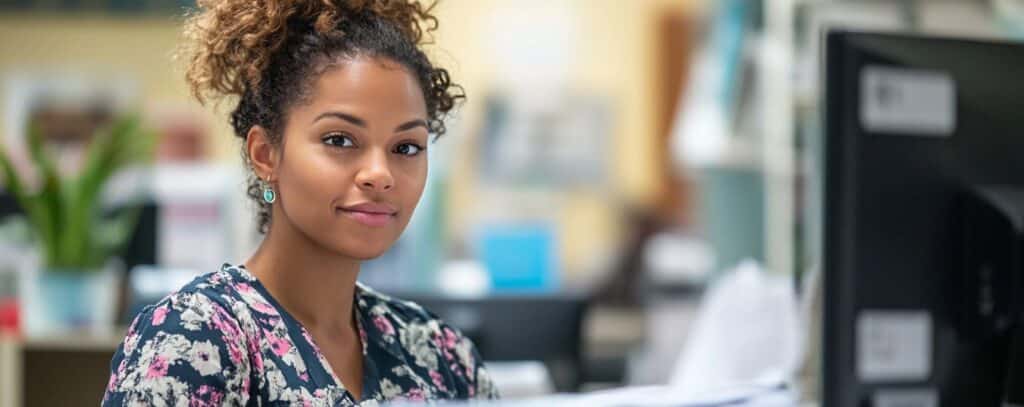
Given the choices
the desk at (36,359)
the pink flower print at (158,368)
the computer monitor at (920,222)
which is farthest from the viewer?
the desk at (36,359)

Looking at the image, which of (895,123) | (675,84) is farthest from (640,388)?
(675,84)

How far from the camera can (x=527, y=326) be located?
2.26m

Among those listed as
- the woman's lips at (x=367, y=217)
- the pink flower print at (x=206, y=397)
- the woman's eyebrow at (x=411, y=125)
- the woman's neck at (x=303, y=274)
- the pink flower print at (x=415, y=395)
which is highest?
the woman's eyebrow at (x=411, y=125)

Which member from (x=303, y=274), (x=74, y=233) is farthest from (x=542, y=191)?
(x=303, y=274)

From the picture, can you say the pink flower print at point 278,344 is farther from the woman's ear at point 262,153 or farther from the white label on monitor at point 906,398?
the white label on monitor at point 906,398

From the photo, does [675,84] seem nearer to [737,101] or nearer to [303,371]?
[737,101]

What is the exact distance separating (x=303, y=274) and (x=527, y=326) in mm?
1397

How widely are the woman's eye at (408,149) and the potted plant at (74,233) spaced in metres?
1.43

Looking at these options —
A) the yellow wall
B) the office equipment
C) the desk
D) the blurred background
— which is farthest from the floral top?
the yellow wall

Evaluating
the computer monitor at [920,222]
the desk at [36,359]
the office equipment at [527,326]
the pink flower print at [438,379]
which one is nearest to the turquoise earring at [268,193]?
the pink flower print at [438,379]

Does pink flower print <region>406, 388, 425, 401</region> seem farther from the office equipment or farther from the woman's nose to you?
the office equipment

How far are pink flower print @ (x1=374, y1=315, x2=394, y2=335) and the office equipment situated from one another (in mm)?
1207

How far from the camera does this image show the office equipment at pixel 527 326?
221 centimetres

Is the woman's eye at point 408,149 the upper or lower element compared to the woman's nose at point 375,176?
upper
